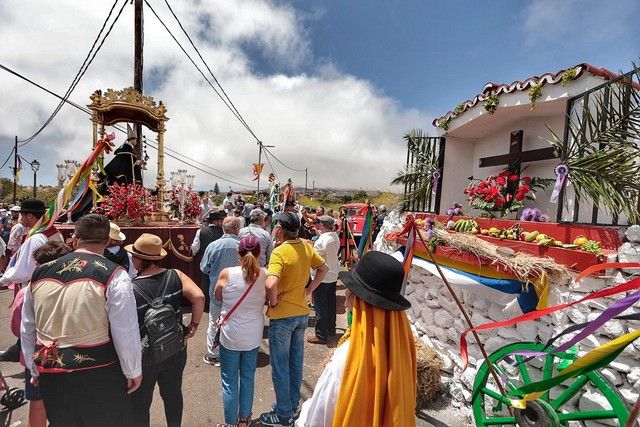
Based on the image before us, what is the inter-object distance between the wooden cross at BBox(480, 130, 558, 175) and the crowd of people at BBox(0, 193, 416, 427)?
13.3ft

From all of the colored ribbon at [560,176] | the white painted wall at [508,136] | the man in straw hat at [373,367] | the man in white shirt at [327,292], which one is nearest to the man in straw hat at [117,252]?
the man in white shirt at [327,292]

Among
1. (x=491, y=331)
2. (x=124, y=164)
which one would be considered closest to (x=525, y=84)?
(x=491, y=331)

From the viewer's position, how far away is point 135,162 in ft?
24.5

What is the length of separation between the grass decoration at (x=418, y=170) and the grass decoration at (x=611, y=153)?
3.27 m

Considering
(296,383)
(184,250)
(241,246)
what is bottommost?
(296,383)

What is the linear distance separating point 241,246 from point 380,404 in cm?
183

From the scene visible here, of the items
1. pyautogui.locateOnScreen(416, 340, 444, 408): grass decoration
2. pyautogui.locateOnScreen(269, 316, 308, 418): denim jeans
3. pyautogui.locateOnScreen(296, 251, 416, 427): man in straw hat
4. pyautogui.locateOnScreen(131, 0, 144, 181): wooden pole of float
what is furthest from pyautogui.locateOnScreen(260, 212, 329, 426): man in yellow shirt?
pyautogui.locateOnScreen(131, 0, 144, 181): wooden pole of float

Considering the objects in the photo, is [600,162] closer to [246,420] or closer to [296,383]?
[296,383]

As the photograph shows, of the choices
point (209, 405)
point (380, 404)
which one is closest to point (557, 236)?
point (380, 404)

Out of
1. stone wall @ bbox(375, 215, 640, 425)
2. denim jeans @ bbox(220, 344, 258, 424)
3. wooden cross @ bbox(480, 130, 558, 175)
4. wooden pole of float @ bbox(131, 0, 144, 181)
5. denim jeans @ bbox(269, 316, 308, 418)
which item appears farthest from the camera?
wooden pole of float @ bbox(131, 0, 144, 181)

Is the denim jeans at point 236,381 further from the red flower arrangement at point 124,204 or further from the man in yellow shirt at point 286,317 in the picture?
the red flower arrangement at point 124,204

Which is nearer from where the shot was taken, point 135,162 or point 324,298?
point 324,298

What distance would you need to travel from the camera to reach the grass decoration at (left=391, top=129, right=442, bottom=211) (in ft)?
21.7

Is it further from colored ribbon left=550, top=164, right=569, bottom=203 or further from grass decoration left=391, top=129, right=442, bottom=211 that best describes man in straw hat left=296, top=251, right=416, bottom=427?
grass decoration left=391, top=129, right=442, bottom=211
